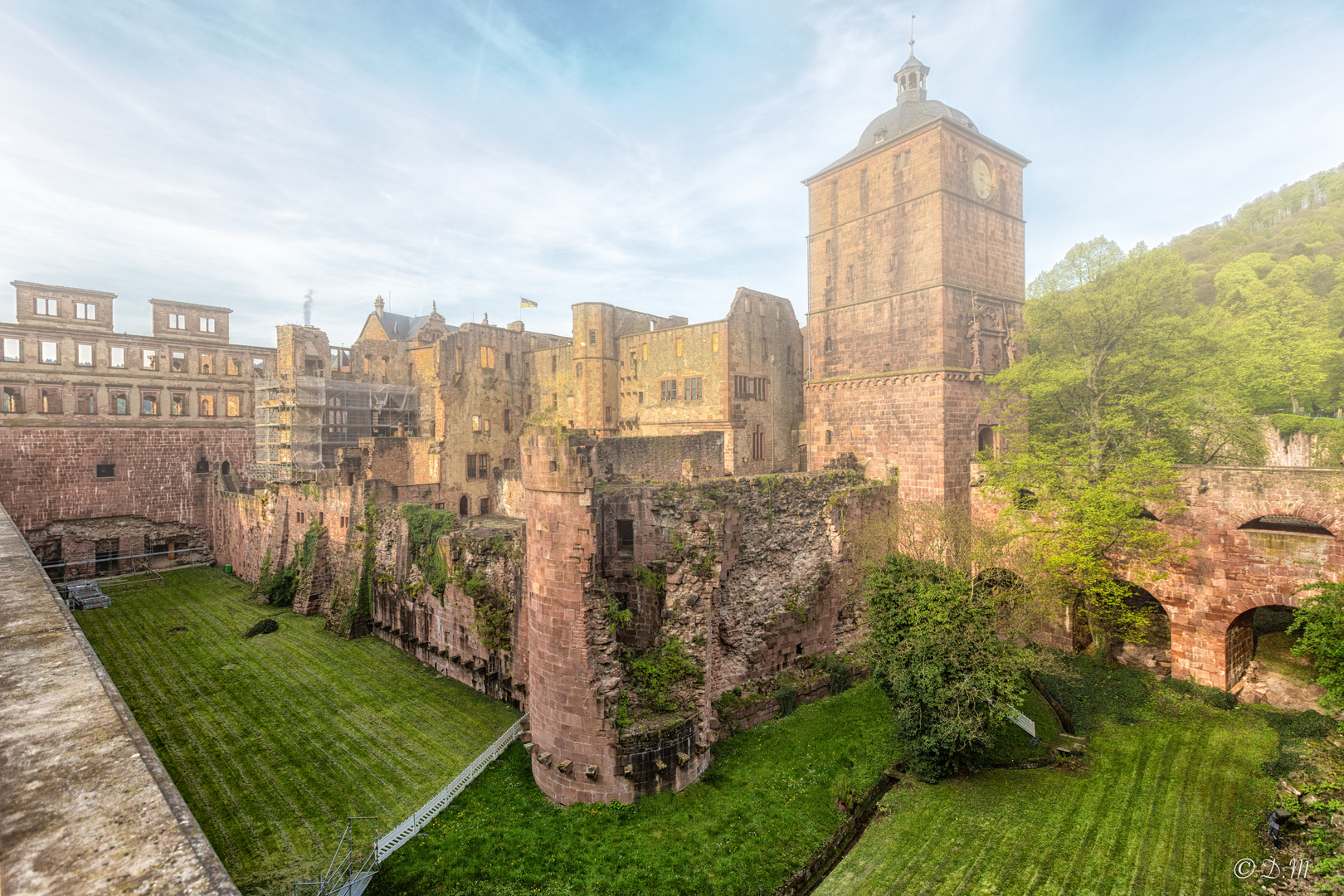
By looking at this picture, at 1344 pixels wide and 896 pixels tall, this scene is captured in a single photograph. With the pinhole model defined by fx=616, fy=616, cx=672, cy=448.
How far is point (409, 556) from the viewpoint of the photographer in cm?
2066

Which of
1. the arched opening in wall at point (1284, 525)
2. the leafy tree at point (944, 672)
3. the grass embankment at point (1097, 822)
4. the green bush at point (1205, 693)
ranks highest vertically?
the arched opening in wall at point (1284, 525)

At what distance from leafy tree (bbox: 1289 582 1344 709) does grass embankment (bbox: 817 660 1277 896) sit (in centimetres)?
275

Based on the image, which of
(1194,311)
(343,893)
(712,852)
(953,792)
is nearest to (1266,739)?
(953,792)

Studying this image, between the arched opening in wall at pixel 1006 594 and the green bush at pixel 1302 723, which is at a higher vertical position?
the arched opening in wall at pixel 1006 594

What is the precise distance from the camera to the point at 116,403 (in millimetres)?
35938

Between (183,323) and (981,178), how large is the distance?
45869 millimetres

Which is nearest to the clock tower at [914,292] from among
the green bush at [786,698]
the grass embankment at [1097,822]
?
the green bush at [786,698]

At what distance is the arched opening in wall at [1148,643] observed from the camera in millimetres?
20812

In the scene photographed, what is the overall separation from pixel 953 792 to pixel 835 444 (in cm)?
1529

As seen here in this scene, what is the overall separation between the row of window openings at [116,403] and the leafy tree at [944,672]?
42042 millimetres

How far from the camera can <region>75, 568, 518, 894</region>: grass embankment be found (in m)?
12.1

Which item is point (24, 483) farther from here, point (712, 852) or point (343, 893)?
point (712, 852)

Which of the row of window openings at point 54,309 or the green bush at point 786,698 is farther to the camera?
the row of window openings at point 54,309

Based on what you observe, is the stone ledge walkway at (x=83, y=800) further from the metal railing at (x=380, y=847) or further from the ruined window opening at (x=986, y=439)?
the ruined window opening at (x=986, y=439)
